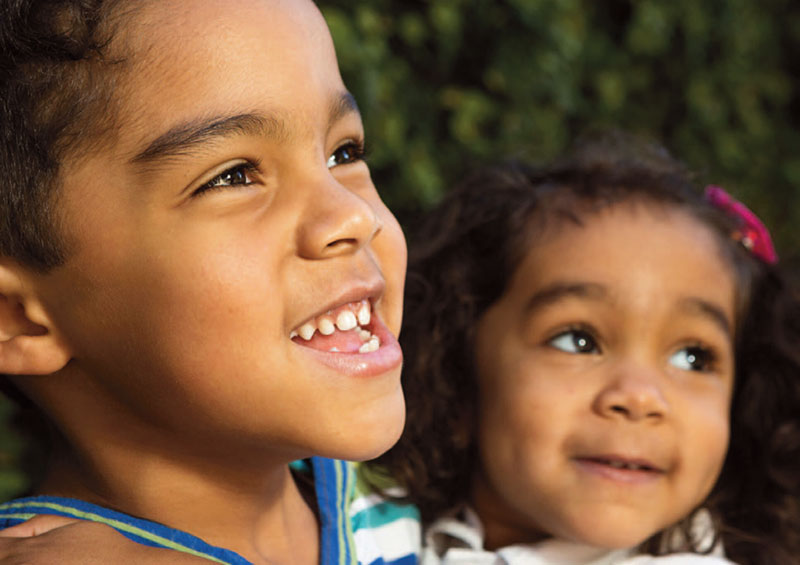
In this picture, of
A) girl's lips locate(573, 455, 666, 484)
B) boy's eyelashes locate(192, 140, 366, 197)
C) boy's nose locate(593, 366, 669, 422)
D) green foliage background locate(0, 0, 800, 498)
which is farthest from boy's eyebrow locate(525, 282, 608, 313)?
boy's eyelashes locate(192, 140, 366, 197)

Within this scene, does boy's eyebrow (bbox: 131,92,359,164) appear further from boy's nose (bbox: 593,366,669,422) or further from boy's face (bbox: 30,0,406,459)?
boy's nose (bbox: 593,366,669,422)

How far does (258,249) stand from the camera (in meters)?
1.59

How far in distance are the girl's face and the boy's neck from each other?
681 millimetres

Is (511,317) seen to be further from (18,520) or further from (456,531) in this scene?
(18,520)

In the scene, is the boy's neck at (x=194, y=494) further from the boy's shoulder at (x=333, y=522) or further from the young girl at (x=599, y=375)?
the young girl at (x=599, y=375)

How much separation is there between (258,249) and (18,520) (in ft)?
→ 2.21

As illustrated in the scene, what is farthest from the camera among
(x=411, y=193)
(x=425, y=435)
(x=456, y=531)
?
(x=411, y=193)

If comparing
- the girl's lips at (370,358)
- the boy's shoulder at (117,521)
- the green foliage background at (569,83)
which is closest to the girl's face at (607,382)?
the girl's lips at (370,358)

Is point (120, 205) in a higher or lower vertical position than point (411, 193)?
lower

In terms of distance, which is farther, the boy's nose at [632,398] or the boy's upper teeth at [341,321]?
the boy's nose at [632,398]

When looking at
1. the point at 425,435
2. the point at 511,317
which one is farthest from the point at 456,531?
the point at 511,317

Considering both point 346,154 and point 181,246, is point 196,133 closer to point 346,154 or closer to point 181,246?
point 181,246

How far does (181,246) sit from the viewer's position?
1568 millimetres

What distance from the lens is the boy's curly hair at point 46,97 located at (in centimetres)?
157
